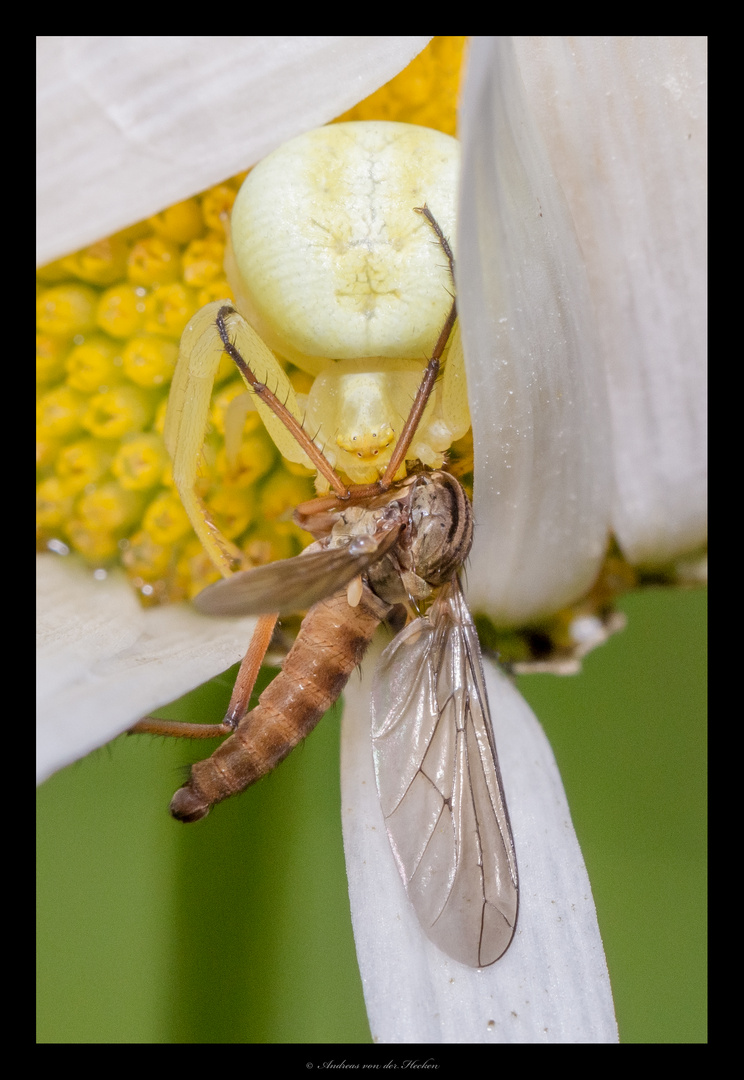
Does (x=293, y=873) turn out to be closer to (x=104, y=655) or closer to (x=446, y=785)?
(x=446, y=785)

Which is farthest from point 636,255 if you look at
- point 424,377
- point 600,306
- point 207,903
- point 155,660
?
point 207,903

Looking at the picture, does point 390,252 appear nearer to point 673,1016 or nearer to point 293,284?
point 293,284

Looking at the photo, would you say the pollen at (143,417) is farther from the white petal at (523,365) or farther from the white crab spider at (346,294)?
the white petal at (523,365)

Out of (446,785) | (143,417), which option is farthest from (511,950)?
(143,417)

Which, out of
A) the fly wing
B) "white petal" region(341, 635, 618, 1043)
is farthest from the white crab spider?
"white petal" region(341, 635, 618, 1043)

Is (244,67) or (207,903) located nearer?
(207,903)

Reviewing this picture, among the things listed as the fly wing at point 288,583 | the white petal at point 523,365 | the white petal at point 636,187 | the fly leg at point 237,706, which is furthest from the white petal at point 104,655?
the white petal at point 636,187
